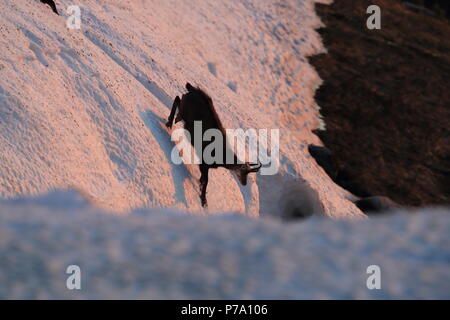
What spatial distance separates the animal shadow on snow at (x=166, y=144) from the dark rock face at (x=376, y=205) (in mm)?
6425

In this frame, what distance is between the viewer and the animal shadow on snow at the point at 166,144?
36.5 ft

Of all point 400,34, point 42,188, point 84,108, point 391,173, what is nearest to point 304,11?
point 400,34

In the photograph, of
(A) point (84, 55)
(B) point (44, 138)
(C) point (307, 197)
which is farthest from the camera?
(C) point (307, 197)

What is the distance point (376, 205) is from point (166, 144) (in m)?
6.91

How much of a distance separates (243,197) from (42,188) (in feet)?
16.9

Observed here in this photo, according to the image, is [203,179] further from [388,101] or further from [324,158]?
[388,101]

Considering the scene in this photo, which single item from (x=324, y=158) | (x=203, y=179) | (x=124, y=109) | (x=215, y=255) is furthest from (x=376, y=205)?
(x=215, y=255)

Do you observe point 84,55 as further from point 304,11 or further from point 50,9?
point 304,11

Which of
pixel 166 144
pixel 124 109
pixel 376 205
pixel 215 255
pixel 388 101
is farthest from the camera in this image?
pixel 388 101

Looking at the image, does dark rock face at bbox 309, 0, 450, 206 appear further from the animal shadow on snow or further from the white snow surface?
the white snow surface

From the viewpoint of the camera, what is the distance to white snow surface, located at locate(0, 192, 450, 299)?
325cm

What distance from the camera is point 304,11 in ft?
95.2

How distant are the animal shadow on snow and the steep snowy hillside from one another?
0.02 m

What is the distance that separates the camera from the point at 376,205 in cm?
1667
